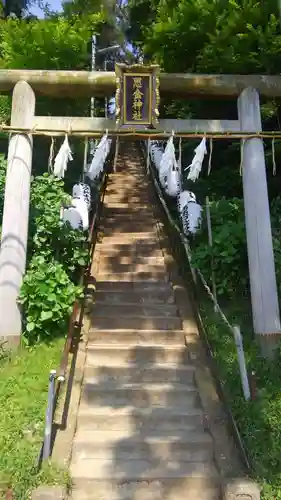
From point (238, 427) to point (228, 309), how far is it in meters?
2.83

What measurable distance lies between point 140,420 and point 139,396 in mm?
425

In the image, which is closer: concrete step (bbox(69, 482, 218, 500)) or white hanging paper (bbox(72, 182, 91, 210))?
concrete step (bbox(69, 482, 218, 500))

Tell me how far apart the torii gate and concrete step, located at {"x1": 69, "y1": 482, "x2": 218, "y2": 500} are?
2.56m

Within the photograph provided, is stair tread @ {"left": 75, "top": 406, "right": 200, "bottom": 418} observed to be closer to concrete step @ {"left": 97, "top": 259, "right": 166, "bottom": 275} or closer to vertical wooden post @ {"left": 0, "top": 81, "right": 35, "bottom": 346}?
vertical wooden post @ {"left": 0, "top": 81, "right": 35, "bottom": 346}

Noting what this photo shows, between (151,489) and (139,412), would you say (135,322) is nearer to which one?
(139,412)

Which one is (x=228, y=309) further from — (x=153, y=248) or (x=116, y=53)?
(x=116, y=53)

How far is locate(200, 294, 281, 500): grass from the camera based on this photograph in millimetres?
4734

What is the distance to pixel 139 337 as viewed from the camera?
7.17 meters

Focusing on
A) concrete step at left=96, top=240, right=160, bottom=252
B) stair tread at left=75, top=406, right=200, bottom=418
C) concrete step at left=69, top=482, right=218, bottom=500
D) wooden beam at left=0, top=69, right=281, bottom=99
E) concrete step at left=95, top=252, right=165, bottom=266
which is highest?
wooden beam at left=0, top=69, right=281, bottom=99

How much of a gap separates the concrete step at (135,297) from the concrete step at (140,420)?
102 inches

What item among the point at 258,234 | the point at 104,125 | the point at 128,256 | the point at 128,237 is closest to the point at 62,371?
the point at 258,234

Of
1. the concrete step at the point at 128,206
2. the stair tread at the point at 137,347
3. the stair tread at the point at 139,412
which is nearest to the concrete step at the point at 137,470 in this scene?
the stair tread at the point at 139,412

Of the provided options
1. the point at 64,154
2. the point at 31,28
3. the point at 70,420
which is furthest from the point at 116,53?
the point at 70,420

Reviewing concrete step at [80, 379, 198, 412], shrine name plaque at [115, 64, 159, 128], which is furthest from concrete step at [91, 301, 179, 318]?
shrine name plaque at [115, 64, 159, 128]
